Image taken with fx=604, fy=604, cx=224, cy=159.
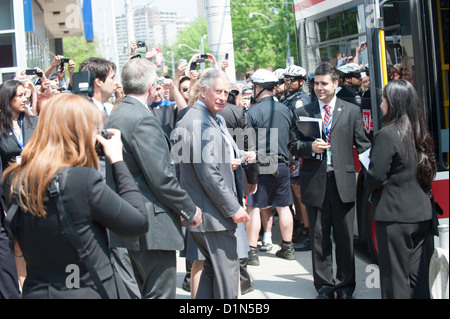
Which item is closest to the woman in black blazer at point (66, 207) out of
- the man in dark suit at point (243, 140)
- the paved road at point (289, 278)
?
the man in dark suit at point (243, 140)

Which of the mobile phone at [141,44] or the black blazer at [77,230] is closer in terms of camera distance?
the black blazer at [77,230]

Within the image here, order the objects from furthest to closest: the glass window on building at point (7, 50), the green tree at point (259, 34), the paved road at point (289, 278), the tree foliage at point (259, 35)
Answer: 1. the green tree at point (259, 34)
2. the tree foliage at point (259, 35)
3. the glass window on building at point (7, 50)
4. the paved road at point (289, 278)

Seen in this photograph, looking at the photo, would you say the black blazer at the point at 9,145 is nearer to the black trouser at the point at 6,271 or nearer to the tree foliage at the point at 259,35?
the black trouser at the point at 6,271

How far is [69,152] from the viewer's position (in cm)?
278

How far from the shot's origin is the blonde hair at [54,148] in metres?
2.70

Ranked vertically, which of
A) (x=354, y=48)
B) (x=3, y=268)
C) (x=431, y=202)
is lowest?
(x=3, y=268)

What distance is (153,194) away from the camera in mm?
3949

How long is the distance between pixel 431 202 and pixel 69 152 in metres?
2.84

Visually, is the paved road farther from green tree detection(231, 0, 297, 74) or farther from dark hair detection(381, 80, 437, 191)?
green tree detection(231, 0, 297, 74)

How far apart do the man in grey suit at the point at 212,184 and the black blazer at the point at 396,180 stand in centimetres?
102

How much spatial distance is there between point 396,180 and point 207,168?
4.53ft

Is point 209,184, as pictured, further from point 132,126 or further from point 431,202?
point 431,202

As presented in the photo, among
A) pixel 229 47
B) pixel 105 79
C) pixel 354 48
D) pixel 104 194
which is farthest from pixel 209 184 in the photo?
pixel 229 47

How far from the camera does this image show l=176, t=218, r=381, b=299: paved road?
228 inches
